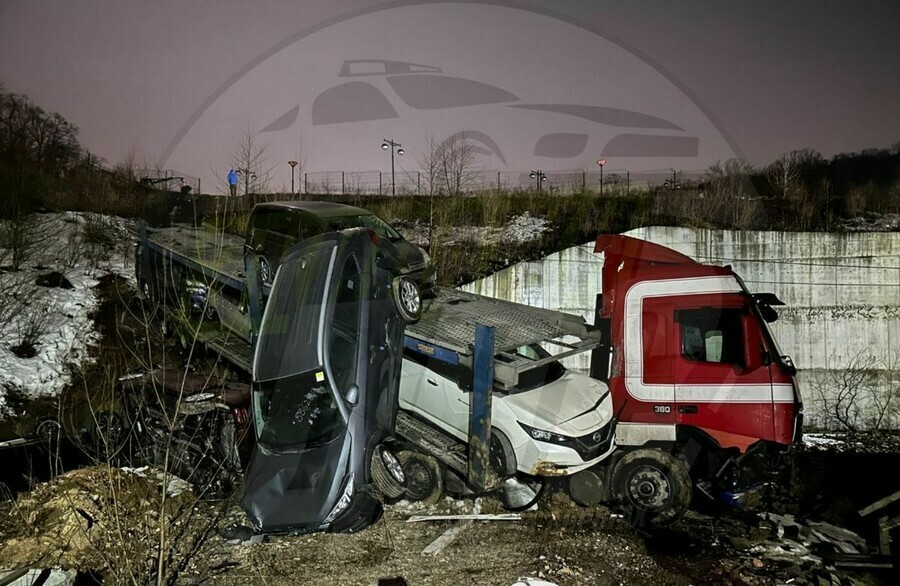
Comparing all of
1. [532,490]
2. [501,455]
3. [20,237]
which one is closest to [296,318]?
[501,455]

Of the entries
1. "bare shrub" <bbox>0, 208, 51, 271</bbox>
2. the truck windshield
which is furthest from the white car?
"bare shrub" <bbox>0, 208, 51, 271</bbox>

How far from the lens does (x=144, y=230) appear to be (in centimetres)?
872

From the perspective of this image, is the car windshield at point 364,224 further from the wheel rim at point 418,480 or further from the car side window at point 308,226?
the wheel rim at point 418,480

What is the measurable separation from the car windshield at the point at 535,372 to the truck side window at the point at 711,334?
1.30 metres

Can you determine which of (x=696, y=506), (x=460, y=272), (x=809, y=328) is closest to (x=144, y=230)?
(x=460, y=272)

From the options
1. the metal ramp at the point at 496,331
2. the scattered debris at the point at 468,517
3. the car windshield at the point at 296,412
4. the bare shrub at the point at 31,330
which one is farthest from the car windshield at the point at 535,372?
the bare shrub at the point at 31,330

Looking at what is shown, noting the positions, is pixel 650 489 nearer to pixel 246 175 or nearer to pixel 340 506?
pixel 340 506

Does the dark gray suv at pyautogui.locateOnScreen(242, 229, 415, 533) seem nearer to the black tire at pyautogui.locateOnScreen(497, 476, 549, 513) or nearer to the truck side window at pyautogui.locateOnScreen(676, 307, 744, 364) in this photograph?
the black tire at pyautogui.locateOnScreen(497, 476, 549, 513)

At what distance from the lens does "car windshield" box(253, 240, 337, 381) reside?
464cm

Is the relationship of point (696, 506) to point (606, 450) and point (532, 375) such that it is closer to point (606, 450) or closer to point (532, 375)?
point (606, 450)

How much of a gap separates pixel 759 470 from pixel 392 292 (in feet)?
13.0

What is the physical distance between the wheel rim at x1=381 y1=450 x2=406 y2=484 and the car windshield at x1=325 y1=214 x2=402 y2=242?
276 centimetres

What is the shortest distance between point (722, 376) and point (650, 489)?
4.23 ft

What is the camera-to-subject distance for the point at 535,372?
5602mm
